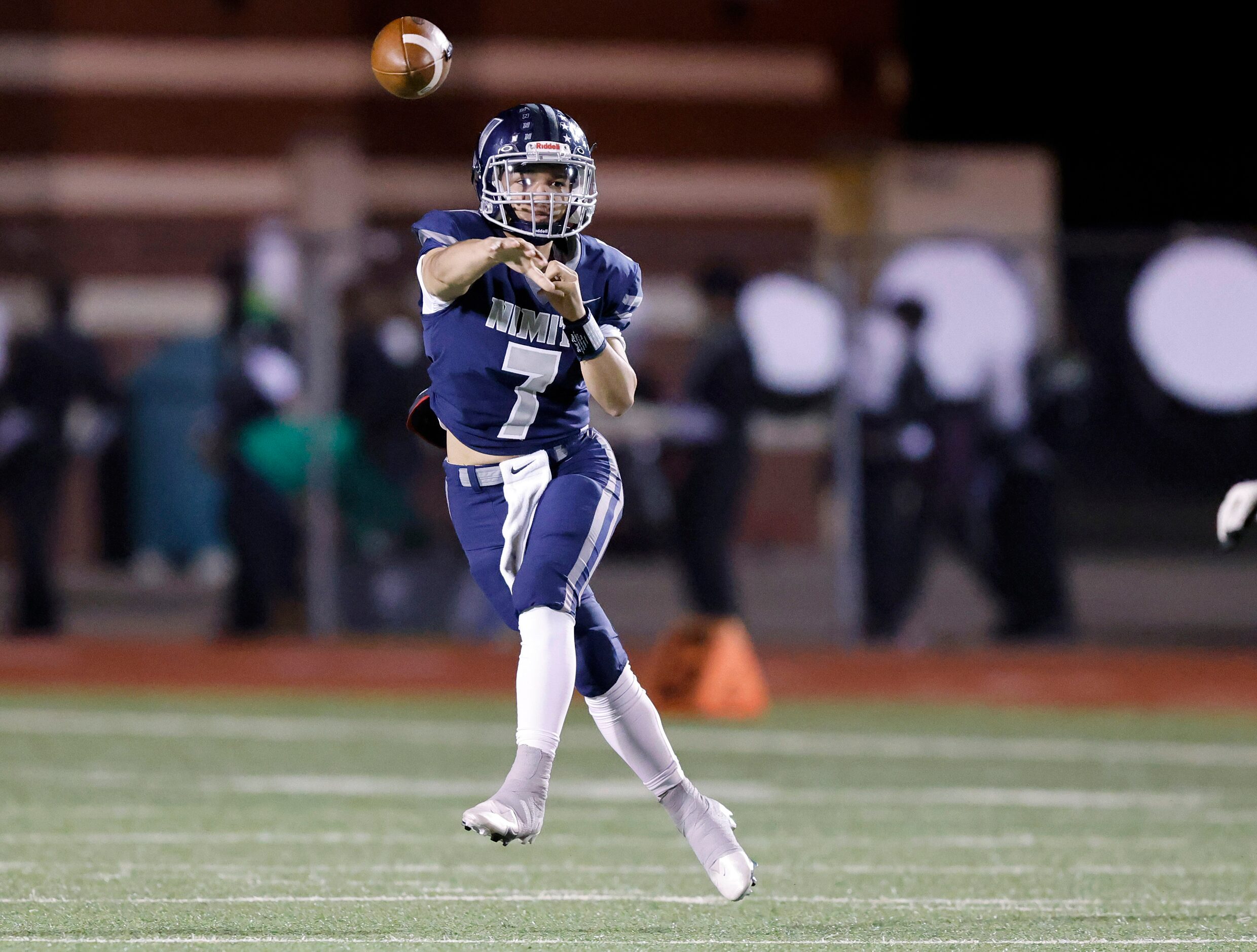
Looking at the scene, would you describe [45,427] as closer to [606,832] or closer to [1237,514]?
[606,832]

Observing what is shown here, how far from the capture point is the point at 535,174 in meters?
5.25

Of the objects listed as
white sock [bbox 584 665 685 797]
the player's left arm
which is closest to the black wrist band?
the player's left arm

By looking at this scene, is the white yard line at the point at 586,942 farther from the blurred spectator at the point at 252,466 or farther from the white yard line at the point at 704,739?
the blurred spectator at the point at 252,466

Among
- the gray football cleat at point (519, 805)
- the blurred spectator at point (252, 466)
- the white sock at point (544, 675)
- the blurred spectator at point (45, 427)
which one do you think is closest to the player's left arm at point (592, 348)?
the white sock at point (544, 675)

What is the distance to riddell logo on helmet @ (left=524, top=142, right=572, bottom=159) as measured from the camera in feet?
17.1

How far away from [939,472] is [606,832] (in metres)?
5.99

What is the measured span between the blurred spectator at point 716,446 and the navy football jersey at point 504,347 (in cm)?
718

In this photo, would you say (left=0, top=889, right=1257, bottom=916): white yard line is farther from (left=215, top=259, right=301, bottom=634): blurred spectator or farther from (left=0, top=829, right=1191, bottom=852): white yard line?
(left=215, top=259, right=301, bottom=634): blurred spectator

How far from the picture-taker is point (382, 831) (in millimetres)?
7180

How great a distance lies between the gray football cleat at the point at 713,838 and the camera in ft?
17.2

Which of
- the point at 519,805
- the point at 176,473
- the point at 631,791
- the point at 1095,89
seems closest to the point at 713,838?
the point at 519,805

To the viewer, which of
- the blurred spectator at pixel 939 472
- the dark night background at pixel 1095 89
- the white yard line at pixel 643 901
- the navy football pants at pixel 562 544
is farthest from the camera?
the dark night background at pixel 1095 89

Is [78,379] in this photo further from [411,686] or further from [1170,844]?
[1170,844]

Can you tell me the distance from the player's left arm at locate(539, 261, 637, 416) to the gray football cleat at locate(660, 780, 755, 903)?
39.6 inches
